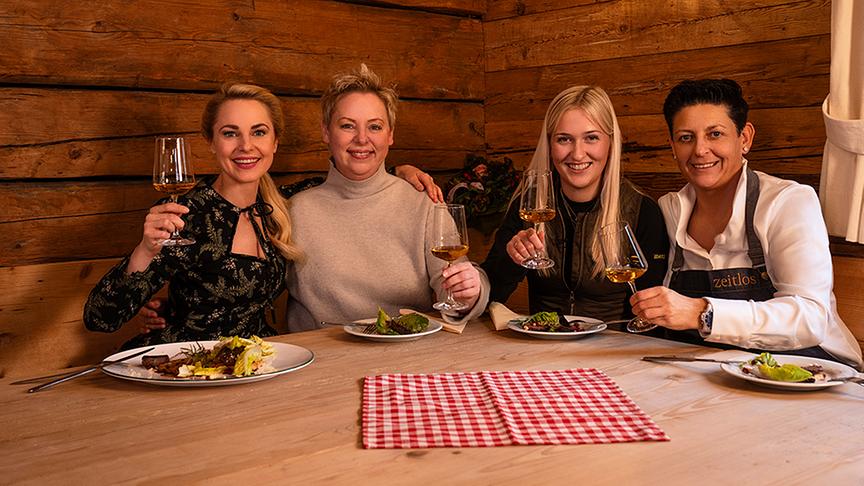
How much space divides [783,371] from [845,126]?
141cm

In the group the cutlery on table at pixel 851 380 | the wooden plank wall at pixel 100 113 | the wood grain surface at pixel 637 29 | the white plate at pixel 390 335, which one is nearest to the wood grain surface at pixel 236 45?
the wooden plank wall at pixel 100 113

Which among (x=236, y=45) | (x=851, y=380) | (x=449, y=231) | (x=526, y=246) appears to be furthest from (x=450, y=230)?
(x=236, y=45)

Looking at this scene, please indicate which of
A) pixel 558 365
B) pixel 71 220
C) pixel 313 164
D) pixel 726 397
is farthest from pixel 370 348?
pixel 313 164

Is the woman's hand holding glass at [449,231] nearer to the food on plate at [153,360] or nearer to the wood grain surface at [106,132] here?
the food on plate at [153,360]

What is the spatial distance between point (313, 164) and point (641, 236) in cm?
158

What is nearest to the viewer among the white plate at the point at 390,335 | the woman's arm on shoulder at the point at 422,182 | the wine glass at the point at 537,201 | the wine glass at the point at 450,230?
the wine glass at the point at 450,230

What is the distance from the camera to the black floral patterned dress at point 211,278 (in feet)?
8.59

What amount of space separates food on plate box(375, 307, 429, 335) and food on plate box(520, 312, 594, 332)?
0.28 metres

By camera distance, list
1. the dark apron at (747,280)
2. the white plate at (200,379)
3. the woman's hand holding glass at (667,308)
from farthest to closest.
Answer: the dark apron at (747,280) < the woman's hand holding glass at (667,308) < the white plate at (200,379)

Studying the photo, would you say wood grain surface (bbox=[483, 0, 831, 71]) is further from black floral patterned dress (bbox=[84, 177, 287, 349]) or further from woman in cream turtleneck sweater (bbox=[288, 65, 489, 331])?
black floral patterned dress (bbox=[84, 177, 287, 349])

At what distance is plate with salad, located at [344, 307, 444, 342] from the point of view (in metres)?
2.21

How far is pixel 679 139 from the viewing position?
270cm

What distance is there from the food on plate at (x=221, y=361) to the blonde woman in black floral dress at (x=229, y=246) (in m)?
0.73

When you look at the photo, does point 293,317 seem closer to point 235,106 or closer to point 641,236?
point 235,106
